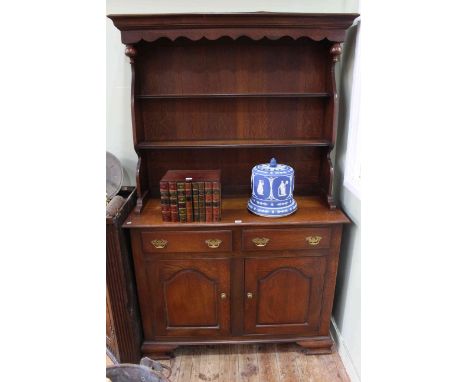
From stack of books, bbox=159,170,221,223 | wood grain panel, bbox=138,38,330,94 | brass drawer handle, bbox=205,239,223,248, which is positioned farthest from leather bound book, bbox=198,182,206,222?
wood grain panel, bbox=138,38,330,94

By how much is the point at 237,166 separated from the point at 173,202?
50cm

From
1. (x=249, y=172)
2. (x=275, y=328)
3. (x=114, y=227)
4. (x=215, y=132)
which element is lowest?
(x=275, y=328)

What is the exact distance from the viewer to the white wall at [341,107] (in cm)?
151

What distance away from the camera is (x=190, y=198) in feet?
4.72

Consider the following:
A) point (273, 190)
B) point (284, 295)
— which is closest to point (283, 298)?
point (284, 295)

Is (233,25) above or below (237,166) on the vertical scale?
above

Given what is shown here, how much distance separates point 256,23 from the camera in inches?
52.9

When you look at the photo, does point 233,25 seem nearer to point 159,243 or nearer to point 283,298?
point 159,243

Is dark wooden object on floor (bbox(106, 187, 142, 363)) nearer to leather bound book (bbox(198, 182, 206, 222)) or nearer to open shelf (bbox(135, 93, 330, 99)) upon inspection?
leather bound book (bbox(198, 182, 206, 222))

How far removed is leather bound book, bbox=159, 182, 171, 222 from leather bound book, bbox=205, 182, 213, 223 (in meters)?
0.18
